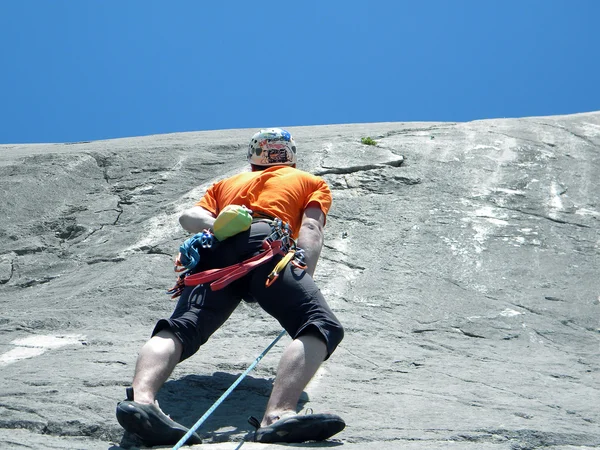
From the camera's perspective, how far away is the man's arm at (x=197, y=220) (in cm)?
429

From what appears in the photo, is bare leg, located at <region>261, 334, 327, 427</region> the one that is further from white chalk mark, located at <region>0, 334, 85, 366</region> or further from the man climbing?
white chalk mark, located at <region>0, 334, 85, 366</region>

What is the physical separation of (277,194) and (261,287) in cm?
60

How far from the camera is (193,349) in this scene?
3.76m

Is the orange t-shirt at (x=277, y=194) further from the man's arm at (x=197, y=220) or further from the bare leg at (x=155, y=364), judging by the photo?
the bare leg at (x=155, y=364)

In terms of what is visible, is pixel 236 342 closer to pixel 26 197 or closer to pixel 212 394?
pixel 212 394

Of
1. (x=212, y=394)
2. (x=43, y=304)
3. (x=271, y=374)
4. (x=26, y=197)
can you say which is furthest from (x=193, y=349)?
(x=26, y=197)

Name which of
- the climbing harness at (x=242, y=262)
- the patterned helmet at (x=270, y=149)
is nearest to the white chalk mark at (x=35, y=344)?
the climbing harness at (x=242, y=262)

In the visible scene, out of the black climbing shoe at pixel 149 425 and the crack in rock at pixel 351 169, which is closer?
the black climbing shoe at pixel 149 425

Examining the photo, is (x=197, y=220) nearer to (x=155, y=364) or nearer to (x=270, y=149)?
(x=270, y=149)

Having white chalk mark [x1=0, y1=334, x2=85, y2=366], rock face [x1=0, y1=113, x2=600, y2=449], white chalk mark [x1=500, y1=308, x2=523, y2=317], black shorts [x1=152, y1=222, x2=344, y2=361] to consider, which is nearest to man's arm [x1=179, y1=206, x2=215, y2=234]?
black shorts [x1=152, y1=222, x2=344, y2=361]

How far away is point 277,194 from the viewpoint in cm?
430

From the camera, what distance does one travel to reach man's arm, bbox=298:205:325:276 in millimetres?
4141

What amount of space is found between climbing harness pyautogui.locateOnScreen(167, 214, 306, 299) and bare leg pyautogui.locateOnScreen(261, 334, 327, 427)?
369 millimetres

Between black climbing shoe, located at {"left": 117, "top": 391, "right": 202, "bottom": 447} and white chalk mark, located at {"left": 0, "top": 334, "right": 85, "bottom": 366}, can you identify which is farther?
white chalk mark, located at {"left": 0, "top": 334, "right": 85, "bottom": 366}
